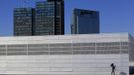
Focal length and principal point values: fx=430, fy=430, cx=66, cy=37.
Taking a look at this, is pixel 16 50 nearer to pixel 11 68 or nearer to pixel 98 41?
pixel 11 68

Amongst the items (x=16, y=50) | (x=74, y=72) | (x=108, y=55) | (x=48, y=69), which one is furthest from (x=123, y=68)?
(x=16, y=50)

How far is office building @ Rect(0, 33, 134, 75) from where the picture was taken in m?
79.8

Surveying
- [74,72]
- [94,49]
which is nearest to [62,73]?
[74,72]

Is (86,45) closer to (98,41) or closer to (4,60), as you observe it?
(98,41)

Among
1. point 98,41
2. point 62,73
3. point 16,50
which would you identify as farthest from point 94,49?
point 16,50

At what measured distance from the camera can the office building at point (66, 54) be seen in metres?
79.8

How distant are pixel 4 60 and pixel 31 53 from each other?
598 cm

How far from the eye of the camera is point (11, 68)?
85.8 meters

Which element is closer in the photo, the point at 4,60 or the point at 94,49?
the point at 94,49

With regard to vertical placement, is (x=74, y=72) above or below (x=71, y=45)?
below

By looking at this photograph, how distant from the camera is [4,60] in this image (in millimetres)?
86125

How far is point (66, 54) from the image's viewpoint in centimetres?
8262

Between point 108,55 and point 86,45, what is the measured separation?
15.1 ft

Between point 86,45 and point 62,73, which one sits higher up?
point 86,45
